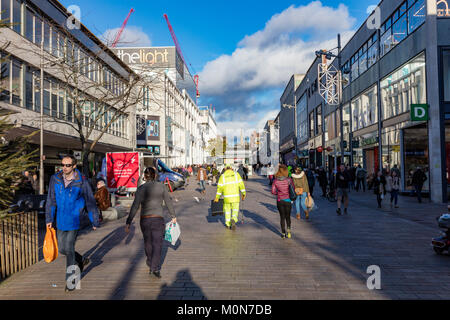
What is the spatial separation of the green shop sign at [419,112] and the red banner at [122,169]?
44.5 feet

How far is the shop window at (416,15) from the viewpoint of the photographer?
54.5 ft

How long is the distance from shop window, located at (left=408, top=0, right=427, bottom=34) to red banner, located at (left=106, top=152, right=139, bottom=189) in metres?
15.5

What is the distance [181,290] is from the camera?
4.74 m

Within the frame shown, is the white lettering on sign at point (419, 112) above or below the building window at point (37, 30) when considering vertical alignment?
below

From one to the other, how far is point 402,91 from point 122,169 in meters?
15.7

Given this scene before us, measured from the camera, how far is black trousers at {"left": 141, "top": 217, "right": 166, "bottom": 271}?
5316mm

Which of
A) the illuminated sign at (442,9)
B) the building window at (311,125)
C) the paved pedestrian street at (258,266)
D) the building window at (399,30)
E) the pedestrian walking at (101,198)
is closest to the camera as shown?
the paved pedestrian street at (258,266)

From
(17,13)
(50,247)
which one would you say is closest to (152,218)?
(50,247)

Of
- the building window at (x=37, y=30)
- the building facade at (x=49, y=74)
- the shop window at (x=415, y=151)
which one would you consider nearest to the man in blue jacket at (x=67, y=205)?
the building facade at (x=49, y=74)

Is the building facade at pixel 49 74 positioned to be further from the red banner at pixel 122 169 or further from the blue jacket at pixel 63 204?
the blue jacket at pixel 63 204

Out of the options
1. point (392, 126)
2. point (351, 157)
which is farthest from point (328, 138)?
point (392, 126)

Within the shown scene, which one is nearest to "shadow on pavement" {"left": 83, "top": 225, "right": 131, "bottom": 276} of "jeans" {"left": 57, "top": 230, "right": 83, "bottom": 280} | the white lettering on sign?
"jeans" {"left": 57, "top": 230, "right": 83, "bottom": 280}

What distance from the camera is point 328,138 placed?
37125mm
